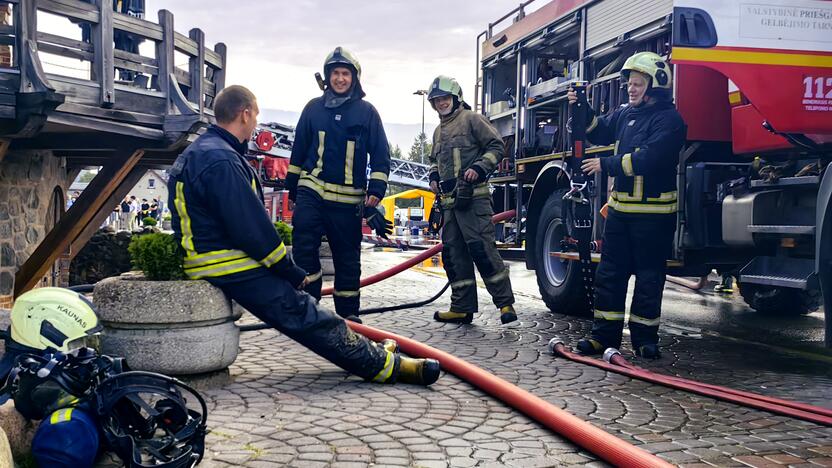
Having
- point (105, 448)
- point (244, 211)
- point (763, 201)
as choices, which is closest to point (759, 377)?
point (763, 201)

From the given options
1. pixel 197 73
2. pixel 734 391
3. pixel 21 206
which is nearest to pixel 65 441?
pixel 734 391

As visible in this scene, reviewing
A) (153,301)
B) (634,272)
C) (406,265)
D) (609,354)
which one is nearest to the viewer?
(153,301)

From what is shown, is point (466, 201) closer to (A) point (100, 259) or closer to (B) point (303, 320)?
(B) point (303, 320)

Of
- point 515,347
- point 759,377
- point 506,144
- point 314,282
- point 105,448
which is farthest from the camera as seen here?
point 506,144

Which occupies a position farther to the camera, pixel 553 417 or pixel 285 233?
pixel 285 233

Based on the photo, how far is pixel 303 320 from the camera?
4012mm

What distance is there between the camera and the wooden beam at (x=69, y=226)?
31.6 ft

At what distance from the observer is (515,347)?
18.7ft

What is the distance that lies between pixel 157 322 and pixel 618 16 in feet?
14.7

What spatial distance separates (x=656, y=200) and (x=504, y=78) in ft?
14.0

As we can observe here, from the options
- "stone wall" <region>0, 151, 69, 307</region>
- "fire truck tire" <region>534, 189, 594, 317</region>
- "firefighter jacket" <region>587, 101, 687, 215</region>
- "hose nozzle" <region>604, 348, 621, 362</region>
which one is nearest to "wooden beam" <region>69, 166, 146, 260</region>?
"stone wall" <region>0, 151, 69, 307</region>

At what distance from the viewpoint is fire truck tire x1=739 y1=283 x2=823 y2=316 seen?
7852 mm

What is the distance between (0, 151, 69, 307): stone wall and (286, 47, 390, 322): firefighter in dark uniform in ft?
16.1

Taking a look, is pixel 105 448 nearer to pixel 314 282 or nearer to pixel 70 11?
pixel 314 282
